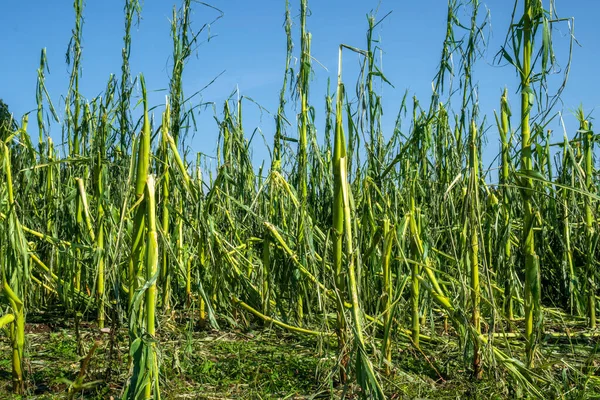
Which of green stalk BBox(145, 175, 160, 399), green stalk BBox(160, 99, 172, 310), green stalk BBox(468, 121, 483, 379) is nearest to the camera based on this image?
green stalk BBox(145, 175, 160, 399)

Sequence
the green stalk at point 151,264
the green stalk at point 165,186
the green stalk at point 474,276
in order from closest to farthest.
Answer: the green stalk at point 151,264, the green stalk at point 165,186, the green stalk at point 474,276

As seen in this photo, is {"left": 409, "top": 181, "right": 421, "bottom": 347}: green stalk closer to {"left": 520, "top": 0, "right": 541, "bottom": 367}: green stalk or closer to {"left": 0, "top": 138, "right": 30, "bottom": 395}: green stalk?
{"left": 520, "top": 0, "right": 541, "bottom": 367}: green stalk

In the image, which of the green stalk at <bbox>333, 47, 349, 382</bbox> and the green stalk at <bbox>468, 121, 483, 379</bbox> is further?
the green stalk at <bbox>468, 121, 483, 379</bbox>

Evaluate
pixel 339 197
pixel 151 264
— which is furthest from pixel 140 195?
pixel 339 197

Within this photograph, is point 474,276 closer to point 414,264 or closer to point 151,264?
point 414,264

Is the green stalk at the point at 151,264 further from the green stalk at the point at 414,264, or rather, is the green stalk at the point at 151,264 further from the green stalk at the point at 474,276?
the green stalk at the point at 474,276

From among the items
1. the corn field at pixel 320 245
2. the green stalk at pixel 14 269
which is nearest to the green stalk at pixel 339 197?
the corn field at pixel 320 245

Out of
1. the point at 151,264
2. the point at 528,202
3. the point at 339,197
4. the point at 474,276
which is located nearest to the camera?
the point at 151,264

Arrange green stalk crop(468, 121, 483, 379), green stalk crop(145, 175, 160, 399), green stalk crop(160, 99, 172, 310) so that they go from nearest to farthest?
1. green stalk crop(145, 175, 160, 399)
2. green stalk crop(160, 99, 172, 310)
3. green stalk crop(468, 121, 483, 379)

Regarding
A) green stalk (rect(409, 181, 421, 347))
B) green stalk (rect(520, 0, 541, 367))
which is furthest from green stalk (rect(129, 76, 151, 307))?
green stalk (rect(520, 0, 541, 367))

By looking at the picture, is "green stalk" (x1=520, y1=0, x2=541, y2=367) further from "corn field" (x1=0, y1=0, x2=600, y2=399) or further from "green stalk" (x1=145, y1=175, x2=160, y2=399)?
"green stalk" (x1=145, y1=175, x2=160, y2=399)

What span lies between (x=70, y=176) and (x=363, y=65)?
66.5 inches

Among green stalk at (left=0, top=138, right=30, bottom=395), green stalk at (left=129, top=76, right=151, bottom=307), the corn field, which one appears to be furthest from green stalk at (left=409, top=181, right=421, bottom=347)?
green stalk at (left=0, top=138, right=30, bottom=395)

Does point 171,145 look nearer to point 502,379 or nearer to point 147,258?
point 147,258
